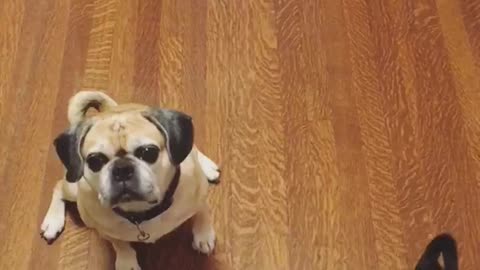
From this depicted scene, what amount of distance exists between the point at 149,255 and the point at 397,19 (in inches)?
38.3

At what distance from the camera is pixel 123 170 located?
1.50 metres

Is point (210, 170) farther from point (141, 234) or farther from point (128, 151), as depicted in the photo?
point (128, 151)

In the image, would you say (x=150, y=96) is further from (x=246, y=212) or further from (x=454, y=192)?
(x=454, y=192)

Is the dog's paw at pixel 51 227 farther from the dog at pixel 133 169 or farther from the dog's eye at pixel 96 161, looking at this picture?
the dog's eye at pixel 96 161

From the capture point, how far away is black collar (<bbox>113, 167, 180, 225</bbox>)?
1.57m

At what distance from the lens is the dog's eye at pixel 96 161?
151 centimetres

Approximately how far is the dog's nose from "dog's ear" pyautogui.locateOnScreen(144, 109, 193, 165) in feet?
0.27

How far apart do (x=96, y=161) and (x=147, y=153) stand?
10cm

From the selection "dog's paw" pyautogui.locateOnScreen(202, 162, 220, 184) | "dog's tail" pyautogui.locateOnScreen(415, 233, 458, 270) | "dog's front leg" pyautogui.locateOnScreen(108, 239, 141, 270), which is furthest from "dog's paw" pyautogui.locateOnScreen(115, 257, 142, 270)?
"dog's tail" pyautogui.locateOnScreen(415, 233, 458, 270)

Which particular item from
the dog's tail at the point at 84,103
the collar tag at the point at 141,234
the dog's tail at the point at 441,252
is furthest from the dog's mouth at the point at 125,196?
the dog's tail at the point at 441,252

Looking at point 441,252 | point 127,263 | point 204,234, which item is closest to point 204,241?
point 204,234

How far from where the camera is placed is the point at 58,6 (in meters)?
2.26

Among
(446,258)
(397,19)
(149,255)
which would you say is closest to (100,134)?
(149,255)

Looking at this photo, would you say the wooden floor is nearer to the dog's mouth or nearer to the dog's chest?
the dog's chest
